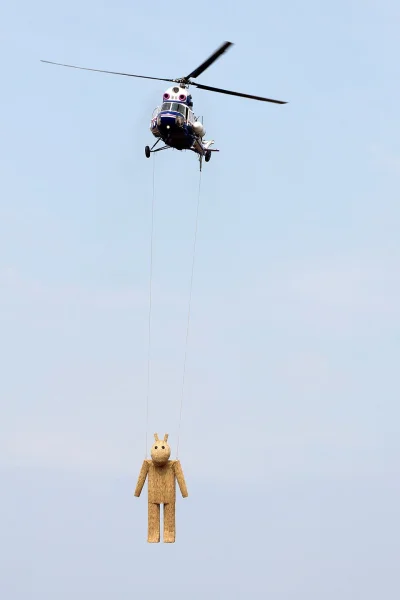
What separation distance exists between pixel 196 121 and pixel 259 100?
181 cm

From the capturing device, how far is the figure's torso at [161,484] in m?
35.6

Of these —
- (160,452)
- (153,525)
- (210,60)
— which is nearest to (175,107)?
(210,60)

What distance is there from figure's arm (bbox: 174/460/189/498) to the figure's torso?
0.10 m

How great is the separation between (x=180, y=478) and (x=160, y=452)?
87 cm

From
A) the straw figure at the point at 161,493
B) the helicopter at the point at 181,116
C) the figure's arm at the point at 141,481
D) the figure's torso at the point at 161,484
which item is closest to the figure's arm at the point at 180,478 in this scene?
the straw figure at the point at 161,493

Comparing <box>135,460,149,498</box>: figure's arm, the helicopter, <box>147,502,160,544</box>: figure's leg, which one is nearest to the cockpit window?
the helicopter

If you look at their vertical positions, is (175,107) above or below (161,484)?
above

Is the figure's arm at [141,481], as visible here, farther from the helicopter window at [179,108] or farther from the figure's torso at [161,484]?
the helicopter window at [179,108]

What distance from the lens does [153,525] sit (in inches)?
1399

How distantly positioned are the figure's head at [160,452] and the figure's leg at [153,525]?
1.12 meters

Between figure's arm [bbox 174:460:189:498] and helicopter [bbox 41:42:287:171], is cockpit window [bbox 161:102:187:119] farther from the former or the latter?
figure's arm [bbox 174:460:189:498]

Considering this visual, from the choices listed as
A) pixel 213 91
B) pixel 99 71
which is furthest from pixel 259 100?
pixel 99 71

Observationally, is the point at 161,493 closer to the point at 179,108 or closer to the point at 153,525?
the point at 153,525

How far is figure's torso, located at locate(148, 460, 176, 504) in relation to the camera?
117 feet
